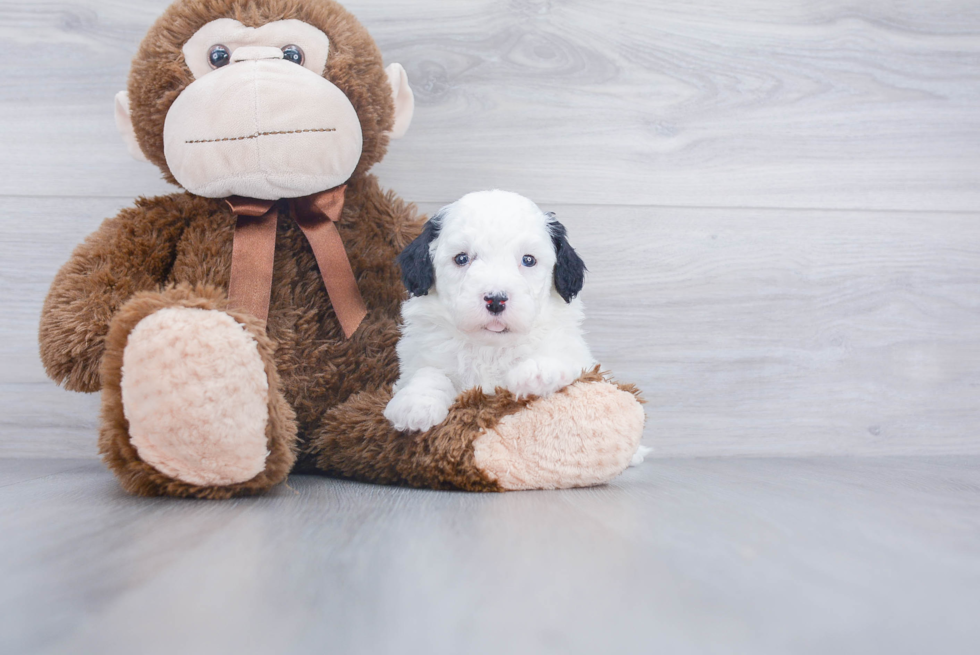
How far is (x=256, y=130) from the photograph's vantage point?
2.84ft

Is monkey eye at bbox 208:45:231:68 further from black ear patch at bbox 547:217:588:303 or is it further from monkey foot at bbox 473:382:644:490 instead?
monkey foot at bbox 473:382:644:490

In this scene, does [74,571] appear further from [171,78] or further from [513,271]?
[171,78]

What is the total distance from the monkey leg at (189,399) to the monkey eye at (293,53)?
0.37 m

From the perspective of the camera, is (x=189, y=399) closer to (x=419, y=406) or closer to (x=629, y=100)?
(x=419, y=406)

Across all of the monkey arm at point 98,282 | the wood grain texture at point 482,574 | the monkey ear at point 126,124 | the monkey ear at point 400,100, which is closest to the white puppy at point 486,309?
the wood grain texture at point 482,574

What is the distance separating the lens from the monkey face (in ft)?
2.85

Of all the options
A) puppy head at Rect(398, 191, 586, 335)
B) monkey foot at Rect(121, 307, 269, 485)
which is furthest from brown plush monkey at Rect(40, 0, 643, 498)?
puppy head at Rect(398, 191, 586, 335)

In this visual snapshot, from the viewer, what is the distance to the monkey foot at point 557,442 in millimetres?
808

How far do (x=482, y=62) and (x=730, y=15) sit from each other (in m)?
0.48

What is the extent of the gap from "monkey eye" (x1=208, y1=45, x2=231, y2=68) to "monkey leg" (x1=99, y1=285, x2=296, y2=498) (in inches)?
13.9

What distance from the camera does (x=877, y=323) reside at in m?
1.32

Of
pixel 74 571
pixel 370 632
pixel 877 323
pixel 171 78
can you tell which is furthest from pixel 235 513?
pixel 877 323

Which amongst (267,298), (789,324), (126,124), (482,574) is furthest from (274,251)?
(789,324)

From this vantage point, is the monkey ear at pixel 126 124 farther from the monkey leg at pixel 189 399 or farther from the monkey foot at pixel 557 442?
the monkey foot at pixel 557 442
